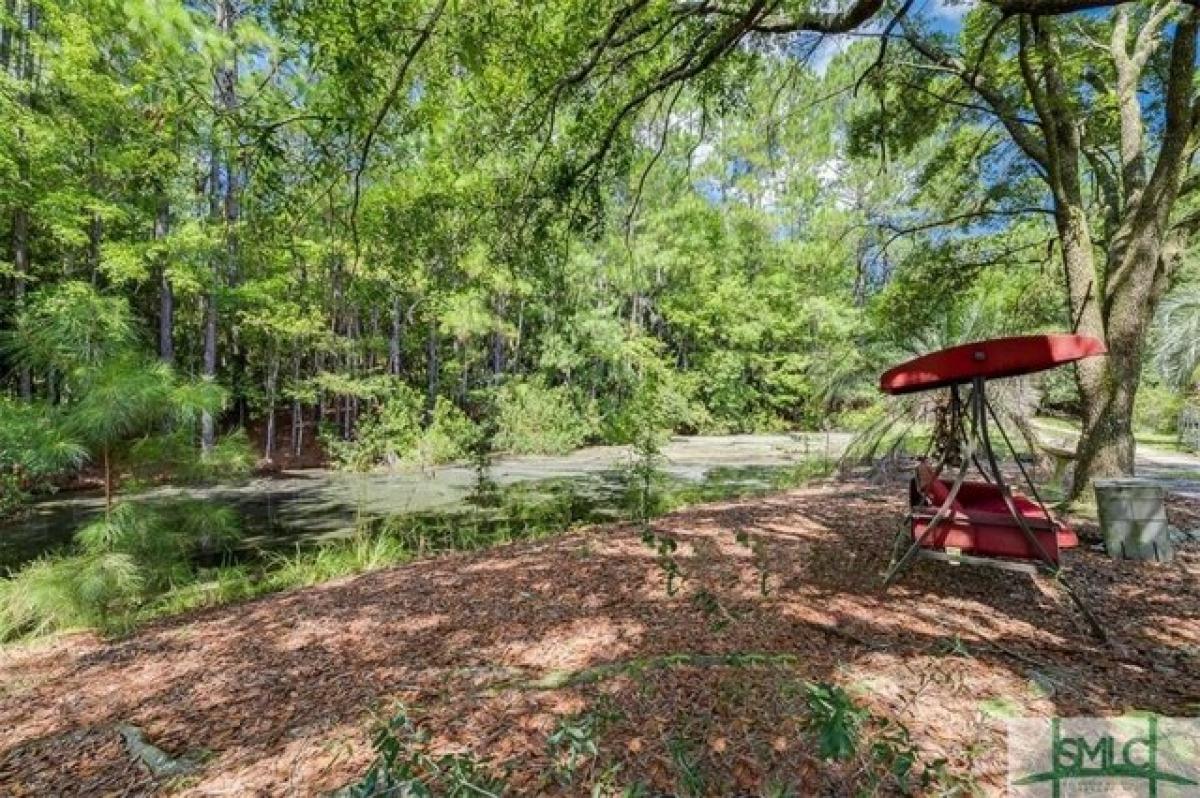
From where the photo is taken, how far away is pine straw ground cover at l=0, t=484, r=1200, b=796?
1.74m

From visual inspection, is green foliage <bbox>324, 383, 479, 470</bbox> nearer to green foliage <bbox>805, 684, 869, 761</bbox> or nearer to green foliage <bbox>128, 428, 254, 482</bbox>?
green foliage <bbox>128, 428, 254, 482</bbox>

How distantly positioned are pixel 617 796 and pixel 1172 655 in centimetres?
262

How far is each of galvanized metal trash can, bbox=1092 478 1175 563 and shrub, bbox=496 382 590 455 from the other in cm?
1350

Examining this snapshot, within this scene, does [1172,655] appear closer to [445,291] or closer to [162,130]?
[162,130]

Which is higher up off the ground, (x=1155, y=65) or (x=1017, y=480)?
(x=1155, y=65)

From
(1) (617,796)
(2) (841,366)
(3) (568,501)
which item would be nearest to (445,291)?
(3) (568,501)

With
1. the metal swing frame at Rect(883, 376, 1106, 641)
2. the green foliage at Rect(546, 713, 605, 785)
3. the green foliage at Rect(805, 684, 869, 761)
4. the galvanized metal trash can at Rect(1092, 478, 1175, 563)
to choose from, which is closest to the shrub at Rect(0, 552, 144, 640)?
the green foliage at Rect(546, 713, 605, 785)

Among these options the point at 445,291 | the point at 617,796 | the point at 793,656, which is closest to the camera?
the point at 617,796

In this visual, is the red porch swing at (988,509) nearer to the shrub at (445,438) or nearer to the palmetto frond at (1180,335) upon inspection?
the shrub at (445,438)

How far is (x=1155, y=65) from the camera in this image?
21.1 ft

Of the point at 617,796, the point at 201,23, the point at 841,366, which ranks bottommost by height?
the point at 617,796

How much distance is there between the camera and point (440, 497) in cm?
998

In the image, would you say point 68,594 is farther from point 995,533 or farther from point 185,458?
point 995,533
